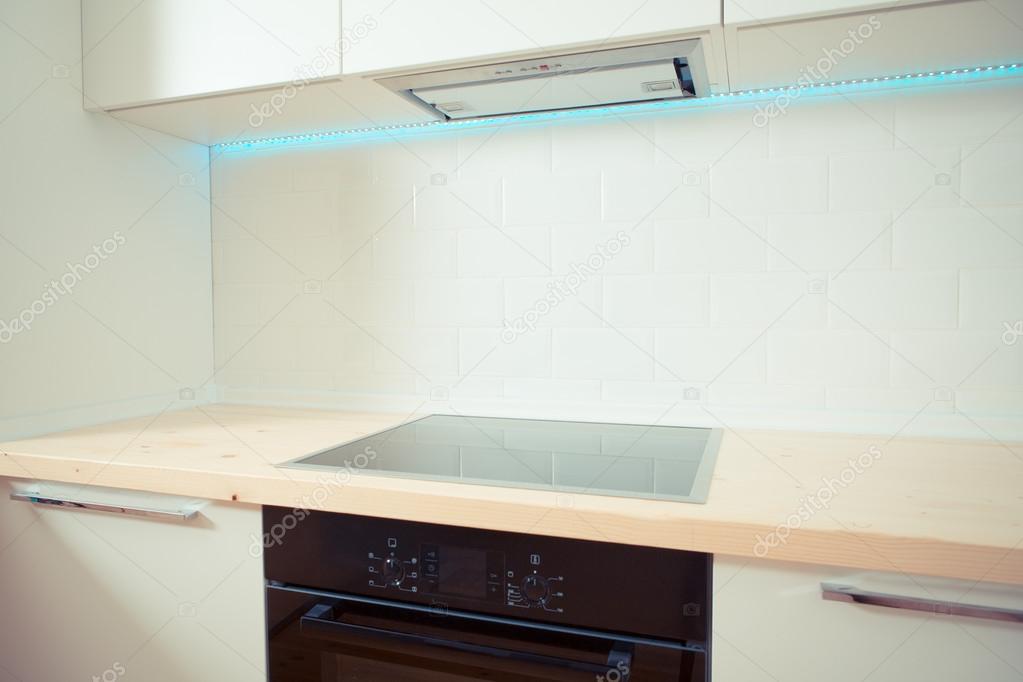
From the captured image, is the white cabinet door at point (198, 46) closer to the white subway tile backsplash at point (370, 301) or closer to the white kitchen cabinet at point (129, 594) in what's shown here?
the white subway tile backsplash at point (370, 301)

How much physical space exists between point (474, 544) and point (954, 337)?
935 millimetres

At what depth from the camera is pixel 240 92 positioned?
1.27 m

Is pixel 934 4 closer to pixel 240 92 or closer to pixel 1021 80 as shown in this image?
pixel 1021 80

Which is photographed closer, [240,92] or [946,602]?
[946,602]

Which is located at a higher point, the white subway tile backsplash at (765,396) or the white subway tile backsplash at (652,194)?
the white subway tile backsplash at (652,194)

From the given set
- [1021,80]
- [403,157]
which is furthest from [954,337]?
[403,157]

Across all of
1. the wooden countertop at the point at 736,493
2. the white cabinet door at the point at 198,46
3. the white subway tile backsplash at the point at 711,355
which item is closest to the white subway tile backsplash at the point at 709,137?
the white subway tile backsplash at the point at 711,355

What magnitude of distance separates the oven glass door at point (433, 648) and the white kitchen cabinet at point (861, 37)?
865 mm

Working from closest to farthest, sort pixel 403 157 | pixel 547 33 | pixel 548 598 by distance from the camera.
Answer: pixel 548 598 → pixel 547 33 → pixel 403 157

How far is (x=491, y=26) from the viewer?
1.10m

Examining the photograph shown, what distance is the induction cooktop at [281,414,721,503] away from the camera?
92 centimetres

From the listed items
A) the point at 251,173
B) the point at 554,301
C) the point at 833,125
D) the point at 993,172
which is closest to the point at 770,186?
the point at 833,125

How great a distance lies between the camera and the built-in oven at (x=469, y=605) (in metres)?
0.82

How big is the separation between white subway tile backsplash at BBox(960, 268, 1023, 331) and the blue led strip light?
0.34 meters
